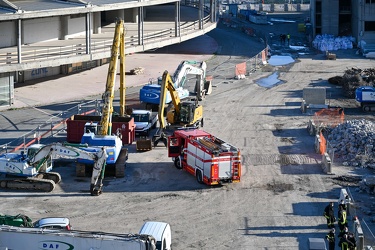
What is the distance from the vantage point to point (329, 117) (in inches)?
1949

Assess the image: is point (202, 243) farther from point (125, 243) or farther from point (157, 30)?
point (157, 30)

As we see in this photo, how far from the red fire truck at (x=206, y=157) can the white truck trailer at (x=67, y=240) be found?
388 inches

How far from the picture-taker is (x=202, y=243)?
30672mm

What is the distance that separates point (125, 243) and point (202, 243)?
5.08 metres

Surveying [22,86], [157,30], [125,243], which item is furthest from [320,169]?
[157,30]

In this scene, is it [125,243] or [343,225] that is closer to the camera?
[125,243]

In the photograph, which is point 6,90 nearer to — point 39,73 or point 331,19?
point 39,73

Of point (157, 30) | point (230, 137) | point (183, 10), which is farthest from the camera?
point (183, 10)

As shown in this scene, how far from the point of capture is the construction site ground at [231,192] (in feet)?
105

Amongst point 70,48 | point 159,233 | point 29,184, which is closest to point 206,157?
point 29,184

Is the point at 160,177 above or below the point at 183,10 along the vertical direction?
below

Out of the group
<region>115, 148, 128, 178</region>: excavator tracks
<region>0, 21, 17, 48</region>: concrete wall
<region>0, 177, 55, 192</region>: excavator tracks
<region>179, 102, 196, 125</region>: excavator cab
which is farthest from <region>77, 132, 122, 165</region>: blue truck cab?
<region>0, 21, 17, 48</region>: concrete wall

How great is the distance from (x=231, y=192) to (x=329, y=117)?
14.6 metres

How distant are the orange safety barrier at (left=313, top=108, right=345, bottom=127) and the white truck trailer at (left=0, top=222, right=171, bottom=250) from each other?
22.2 metres
